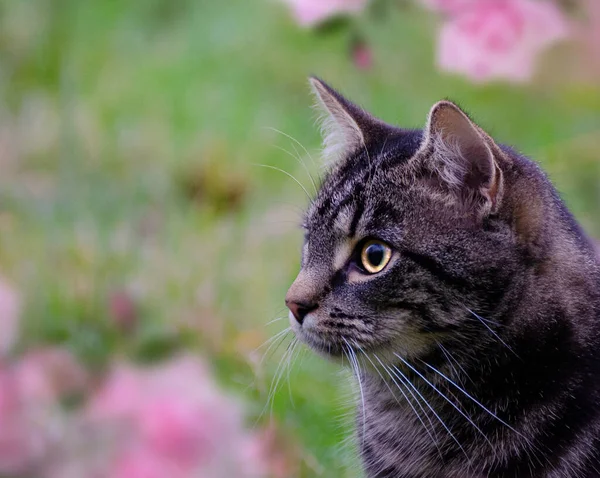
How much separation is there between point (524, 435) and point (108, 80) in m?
2.20

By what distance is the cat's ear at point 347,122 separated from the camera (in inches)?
51.4

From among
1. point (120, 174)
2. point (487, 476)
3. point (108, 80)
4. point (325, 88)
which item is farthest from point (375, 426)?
point (108, 80)

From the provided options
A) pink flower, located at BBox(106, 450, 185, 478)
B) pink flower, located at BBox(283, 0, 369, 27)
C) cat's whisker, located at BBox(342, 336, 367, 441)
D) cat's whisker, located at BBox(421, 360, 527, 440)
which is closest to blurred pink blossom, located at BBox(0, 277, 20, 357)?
pink flower, located at BBox(106, 450, 185, 478)

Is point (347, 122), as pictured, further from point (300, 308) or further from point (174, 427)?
point (174, 427)

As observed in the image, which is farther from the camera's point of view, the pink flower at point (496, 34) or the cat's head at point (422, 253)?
the pink flower at point (496, 34)

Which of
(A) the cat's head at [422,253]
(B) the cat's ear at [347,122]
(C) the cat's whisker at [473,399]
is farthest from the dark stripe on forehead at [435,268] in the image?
(B) the cat's ear at [347,122]

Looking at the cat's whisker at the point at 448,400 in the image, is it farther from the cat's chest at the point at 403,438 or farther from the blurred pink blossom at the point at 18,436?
the blurred pink blossom at the point at 18,436

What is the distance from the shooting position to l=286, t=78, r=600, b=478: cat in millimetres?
1102

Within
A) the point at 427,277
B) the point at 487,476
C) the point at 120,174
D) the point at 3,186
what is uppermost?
the point at 427,277

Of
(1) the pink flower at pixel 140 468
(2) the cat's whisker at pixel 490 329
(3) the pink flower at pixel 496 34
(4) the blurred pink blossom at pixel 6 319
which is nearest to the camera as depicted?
(1) the pink flower at pixel 140 468

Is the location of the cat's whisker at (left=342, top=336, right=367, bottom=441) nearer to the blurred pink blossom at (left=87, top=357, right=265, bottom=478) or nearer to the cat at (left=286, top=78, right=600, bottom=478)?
the cat at (left=286, top=78, right=600, bottom=478)

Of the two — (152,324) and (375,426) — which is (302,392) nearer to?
(152,324)

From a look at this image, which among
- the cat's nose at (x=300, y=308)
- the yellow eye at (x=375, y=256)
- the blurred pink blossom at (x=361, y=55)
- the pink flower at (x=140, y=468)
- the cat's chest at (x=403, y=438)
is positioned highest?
the blurred pink blossom at (x=361, y=55)

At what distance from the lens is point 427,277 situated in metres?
1.11
